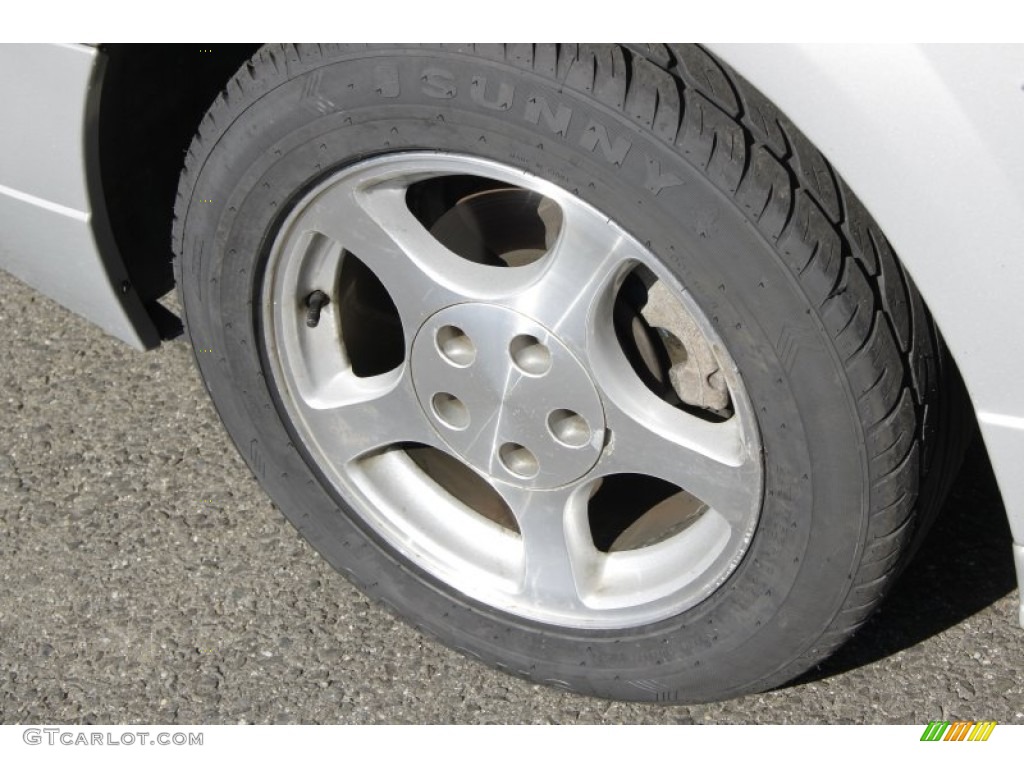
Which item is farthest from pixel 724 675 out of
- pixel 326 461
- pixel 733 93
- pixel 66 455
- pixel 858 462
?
pixel 66 455

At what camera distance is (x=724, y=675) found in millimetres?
1973

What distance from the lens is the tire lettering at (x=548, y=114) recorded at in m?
1.56

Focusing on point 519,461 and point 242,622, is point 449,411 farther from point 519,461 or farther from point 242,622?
point 242,622

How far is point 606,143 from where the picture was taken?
1553 mm

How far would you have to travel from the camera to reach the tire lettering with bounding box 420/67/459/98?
1.61m

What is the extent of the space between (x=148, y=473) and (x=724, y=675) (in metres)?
1.27

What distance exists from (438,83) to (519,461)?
24.3 inches

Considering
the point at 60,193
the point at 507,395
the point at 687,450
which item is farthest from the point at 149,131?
the point at 687,450

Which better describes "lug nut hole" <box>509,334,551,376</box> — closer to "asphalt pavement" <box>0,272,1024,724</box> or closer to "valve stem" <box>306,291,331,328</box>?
"valve stem" <box>306,291,331,328</box>

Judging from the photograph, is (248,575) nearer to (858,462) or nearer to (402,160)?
(402,160)

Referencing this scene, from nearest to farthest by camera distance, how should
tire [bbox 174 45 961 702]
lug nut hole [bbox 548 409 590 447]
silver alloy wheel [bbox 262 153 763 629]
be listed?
tire [bbox 174 45 961 702]
silver alloy wheel [bbox 262 153 763 629]
lug nut hole [bbox 548 409 590 447]

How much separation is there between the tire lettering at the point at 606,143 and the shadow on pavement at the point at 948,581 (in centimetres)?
102
